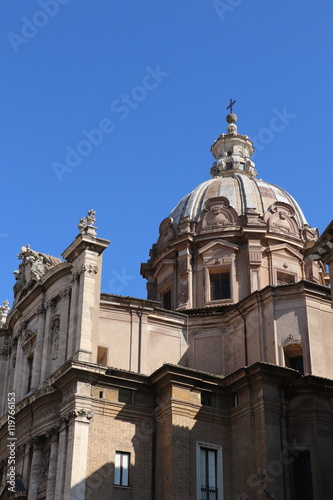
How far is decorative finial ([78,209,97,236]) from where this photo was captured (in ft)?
129

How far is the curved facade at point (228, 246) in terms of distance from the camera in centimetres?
4678

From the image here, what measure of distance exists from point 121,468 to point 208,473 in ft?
12.5

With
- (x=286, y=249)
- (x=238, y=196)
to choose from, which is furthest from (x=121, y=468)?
(x=238, y=196)

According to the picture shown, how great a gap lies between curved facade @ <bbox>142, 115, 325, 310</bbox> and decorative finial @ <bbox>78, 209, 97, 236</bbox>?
30.3 feet

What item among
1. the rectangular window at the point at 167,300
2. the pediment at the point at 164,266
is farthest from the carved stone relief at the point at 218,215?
the rectangular window at the point at 167,300

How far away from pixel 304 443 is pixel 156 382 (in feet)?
23.1

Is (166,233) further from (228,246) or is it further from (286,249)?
(286,249)

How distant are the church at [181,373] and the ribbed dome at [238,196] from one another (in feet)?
3.66

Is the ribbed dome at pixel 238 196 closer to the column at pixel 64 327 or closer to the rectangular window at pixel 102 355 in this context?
the column at pixel 64 327

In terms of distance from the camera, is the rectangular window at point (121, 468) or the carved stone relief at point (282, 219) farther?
the carved stone relief at point (282, 219)

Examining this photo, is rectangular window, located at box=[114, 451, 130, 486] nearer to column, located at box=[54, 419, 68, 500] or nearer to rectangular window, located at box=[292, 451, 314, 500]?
column, located at box=[54, 419, 68, 500]

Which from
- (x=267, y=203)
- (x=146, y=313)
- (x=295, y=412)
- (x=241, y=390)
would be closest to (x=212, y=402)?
(x=241, y=390)

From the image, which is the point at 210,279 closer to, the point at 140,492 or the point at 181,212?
the point at 181,212

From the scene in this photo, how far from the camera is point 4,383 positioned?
1800 inches
